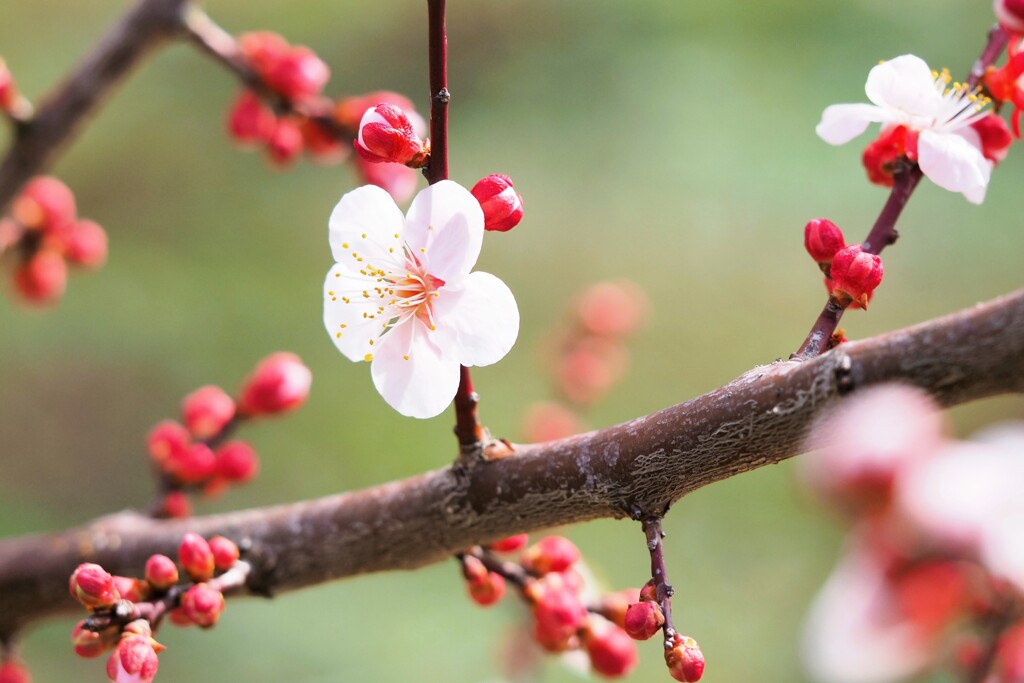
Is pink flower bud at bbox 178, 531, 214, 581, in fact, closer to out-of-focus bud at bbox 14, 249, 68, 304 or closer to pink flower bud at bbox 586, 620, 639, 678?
pink flower bud at bbox 586, 620, 639, 678

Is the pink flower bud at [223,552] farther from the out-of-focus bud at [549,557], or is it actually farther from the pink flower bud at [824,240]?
the pink flower bud at [824,240]

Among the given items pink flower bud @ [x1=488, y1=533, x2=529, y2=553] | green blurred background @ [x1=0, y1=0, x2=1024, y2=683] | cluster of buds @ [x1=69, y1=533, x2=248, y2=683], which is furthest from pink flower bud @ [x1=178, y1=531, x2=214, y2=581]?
green blurred background @ [x1=0, y1=0, x2=1024, y2=683]

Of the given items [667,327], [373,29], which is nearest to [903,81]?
[667,327]

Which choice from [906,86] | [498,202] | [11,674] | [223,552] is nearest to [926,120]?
[906,86]

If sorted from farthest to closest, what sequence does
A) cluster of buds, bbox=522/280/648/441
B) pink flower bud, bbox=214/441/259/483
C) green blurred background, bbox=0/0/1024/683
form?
green blurred background, bbox=0/0/1024/683 → cluster of buds, bbox=522/280/648/441 → pink flower bud, bbox=214/441/259/483

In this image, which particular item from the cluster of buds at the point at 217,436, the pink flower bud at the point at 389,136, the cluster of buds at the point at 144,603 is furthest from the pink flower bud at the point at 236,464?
the pink flower bud at the point at 389,136

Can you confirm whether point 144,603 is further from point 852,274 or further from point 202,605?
point 852,274
